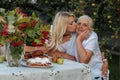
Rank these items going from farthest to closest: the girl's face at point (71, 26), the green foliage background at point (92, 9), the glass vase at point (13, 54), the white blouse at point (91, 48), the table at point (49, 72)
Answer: the green foliage background at point (92, 9) < the girl's face at point (71, 26) < the white blouse at point (91, 48) < the glass vase at point (13, 54) < the table at point (49, 72)

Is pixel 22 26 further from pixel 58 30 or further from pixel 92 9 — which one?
pixel 92 9

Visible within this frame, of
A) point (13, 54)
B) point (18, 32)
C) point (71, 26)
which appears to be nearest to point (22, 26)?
point (18, 32)

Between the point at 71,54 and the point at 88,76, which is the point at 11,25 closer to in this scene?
the point at 88,76

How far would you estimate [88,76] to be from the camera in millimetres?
4344

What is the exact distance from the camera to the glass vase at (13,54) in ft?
13.2

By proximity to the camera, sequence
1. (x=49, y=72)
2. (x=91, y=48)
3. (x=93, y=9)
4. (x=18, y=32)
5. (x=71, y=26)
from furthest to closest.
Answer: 1. (x=93, y=9)
2. (x=71, y=26)
3. (x=91, y=48)
4. (x=49, y=72)
5. (x=18, y=32)

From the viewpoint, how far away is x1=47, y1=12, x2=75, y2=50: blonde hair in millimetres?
4953

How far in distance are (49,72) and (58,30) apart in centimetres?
105

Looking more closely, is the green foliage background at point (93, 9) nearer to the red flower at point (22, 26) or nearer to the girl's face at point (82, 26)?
the girl's face at point (82, 26)

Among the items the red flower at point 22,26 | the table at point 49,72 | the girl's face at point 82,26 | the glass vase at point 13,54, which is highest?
the red flower at point 22,26

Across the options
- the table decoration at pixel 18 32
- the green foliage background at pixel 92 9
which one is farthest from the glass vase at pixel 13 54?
the green foliage background at pixel 92 9

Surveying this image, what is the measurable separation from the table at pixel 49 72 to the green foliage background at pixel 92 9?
372 centimetres

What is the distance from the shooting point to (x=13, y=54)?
404 cm

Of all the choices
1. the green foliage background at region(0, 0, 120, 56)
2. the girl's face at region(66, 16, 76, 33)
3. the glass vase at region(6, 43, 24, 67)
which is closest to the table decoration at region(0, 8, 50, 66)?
the glass vase at region(6, 43, 24, 67)
